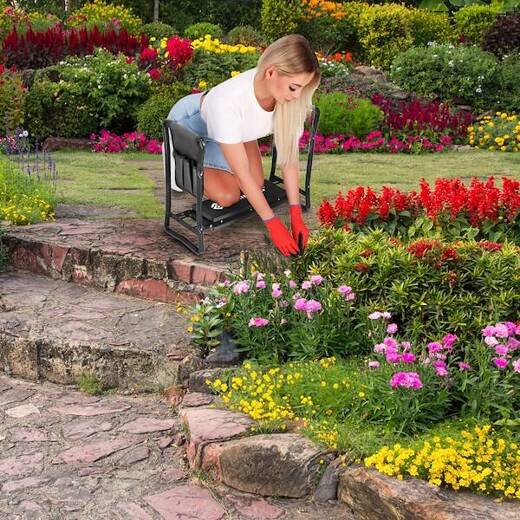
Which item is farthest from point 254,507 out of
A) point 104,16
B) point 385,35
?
point 104,16

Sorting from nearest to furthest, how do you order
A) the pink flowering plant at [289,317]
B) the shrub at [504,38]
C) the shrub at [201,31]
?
the pink flowering plant at [289,317]
the shrub at [504,38]
the shrub at [201,31]

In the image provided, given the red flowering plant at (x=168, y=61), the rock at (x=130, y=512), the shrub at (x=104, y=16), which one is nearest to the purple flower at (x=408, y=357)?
the rock at (x=130, y=512)

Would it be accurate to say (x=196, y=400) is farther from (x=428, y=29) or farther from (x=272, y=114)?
(x=428, y=29)

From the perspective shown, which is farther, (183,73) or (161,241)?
(183,73)

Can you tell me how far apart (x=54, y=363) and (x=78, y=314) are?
44 centimetres

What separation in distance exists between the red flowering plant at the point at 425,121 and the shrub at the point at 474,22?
6645 mm

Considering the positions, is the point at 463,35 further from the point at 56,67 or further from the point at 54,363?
the point at 54,363

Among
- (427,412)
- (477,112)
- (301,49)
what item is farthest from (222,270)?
(477,112)

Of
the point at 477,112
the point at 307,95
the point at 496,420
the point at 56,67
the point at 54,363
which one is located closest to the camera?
the point at 496,420

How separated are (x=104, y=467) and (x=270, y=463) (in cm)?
77

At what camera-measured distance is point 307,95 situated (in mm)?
5234

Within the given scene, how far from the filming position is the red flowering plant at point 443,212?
5.02 metres

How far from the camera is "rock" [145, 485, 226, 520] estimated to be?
11.8 feet

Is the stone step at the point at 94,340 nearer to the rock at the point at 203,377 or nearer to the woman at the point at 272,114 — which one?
the rock at the point at 203,377
